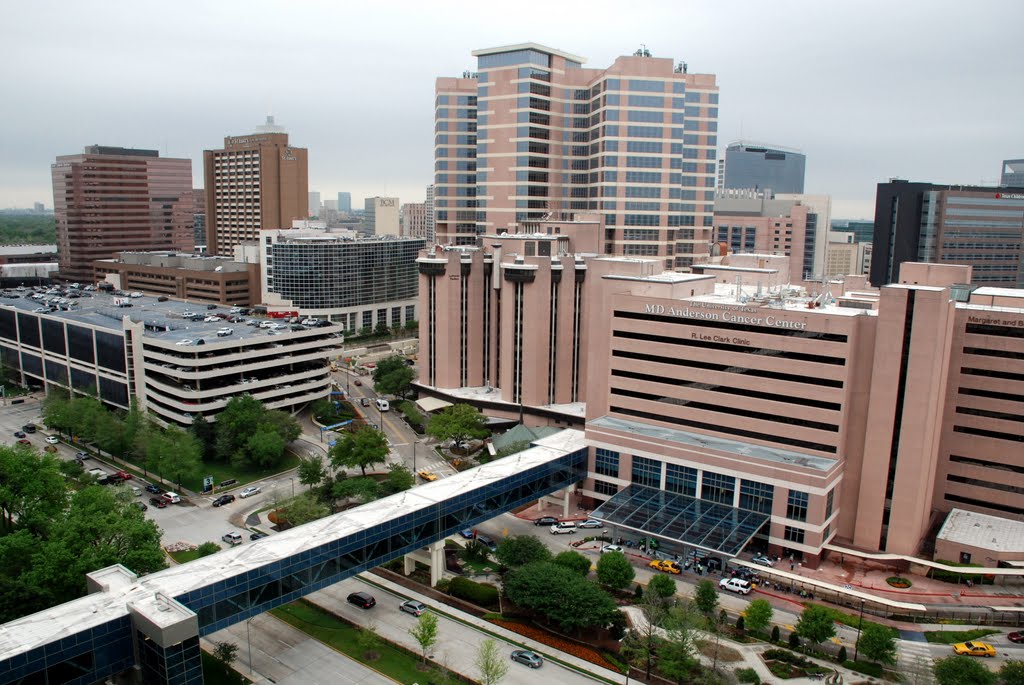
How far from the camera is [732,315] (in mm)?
86250

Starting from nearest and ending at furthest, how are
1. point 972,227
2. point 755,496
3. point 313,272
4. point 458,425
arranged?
point 755,496
point 458,425
point 972,227
point 313,272

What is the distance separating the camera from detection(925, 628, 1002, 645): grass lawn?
65750mm

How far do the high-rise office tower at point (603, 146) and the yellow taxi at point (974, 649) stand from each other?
84.5 meters

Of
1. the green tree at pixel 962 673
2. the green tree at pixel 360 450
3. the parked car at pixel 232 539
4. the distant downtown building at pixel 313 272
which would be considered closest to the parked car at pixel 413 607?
the parked car at pixel 232 539

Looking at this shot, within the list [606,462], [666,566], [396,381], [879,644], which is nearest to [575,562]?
[666,566]

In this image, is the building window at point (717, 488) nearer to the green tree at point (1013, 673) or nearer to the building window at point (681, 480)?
the building window at point (681, 480)

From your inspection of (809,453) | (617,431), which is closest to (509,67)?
(617,431)

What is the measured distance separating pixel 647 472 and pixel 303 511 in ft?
127

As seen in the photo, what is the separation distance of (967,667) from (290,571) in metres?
51.3

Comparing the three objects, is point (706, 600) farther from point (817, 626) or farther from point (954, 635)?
point (954, 635)

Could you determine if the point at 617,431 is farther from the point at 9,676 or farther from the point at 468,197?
the point at 468,197

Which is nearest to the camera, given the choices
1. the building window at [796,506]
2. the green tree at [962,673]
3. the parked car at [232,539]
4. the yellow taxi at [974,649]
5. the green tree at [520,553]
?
the green tree at [962,673]

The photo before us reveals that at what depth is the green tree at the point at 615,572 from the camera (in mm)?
70875

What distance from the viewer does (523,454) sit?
296 ft
